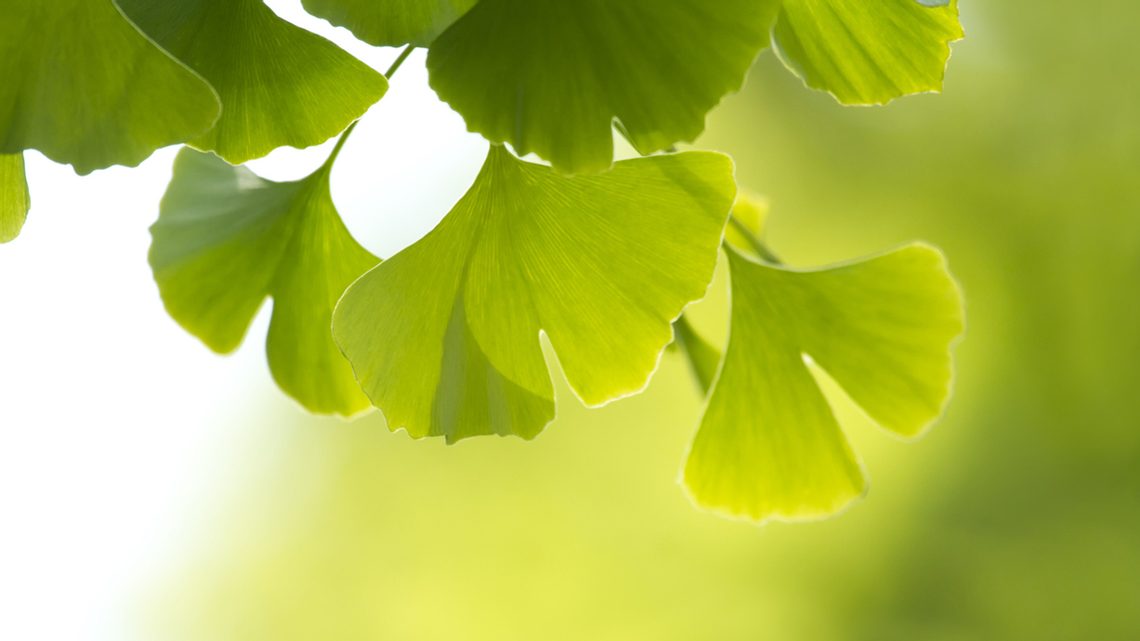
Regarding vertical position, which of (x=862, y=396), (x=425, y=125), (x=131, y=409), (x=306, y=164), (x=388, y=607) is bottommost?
(x=388, y=607)

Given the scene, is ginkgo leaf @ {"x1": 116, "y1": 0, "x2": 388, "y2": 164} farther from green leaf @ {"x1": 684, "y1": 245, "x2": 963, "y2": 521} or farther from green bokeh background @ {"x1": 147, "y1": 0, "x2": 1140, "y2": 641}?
green bokeh background @ {"x1": 147, "y1": 0, "x2": 1140, "y2": 641}

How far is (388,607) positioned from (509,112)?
3326 millimetres

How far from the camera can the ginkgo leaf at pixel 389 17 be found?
25 cm

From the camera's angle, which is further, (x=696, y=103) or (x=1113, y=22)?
(x=1113, y=22)

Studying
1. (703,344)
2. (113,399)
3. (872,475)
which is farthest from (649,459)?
(703,344)

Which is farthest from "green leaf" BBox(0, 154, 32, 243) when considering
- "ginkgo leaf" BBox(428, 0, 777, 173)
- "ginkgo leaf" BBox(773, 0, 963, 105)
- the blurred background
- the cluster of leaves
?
the blurred background

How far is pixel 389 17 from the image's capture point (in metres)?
0.25

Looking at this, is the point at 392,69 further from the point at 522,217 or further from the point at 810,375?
the point at 810,375

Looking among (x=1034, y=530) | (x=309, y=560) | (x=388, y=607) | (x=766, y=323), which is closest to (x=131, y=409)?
(x=309, y=560)

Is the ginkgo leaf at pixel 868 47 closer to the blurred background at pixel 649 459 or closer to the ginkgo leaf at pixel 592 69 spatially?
the ginkgo leaf at pixel 592 69

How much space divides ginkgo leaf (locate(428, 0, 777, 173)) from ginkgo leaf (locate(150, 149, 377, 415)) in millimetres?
159

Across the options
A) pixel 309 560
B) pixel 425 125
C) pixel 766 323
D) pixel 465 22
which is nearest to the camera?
pixel 465 22

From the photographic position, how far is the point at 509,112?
0.81 feet

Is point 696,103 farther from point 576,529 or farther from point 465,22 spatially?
point 576,529
